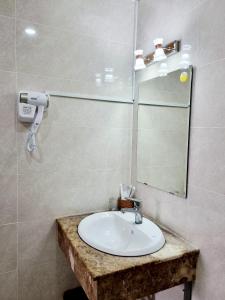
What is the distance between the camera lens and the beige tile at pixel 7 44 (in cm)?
129

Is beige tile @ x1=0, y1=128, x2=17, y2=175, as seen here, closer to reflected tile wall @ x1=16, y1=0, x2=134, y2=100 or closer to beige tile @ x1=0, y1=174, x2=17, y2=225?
beige tile @ x1=0, y1=174, x2=17, y2=225

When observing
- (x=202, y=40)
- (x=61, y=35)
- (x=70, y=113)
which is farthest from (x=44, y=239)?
(x=202, y=40)

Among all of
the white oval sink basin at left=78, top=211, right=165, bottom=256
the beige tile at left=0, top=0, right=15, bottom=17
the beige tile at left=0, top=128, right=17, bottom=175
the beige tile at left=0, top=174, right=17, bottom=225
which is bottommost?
the white oval sink basin at left=78, top=211, right=165, bottom=256

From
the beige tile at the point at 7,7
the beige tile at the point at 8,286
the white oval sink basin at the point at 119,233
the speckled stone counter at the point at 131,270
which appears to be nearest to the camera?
the speckled stone counter at the point at 131,270

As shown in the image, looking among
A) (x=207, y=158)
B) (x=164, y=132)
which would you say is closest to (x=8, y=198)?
(x=164, y=132)

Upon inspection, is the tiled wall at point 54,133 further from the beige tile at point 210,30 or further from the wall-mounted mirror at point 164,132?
the beige tile at point 210,30

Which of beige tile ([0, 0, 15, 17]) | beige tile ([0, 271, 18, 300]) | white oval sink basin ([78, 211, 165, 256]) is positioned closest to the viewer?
white oval sink basin ([78, 211, 165, 256])

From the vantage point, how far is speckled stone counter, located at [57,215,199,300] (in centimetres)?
95

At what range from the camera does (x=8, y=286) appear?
Result: 4.62 ft

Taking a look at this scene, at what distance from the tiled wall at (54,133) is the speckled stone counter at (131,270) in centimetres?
39

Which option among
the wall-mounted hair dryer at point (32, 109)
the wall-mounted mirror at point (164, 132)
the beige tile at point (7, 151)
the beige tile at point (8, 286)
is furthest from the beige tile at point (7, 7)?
the beige tile at point (8, 286)

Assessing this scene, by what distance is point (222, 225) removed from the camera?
3.34 ft

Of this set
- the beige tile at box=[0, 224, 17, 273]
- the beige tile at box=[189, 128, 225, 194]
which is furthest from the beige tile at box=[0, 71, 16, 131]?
the beige tile at box=[189, 128, 225, 194]

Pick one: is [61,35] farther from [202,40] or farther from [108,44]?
[202,40]
